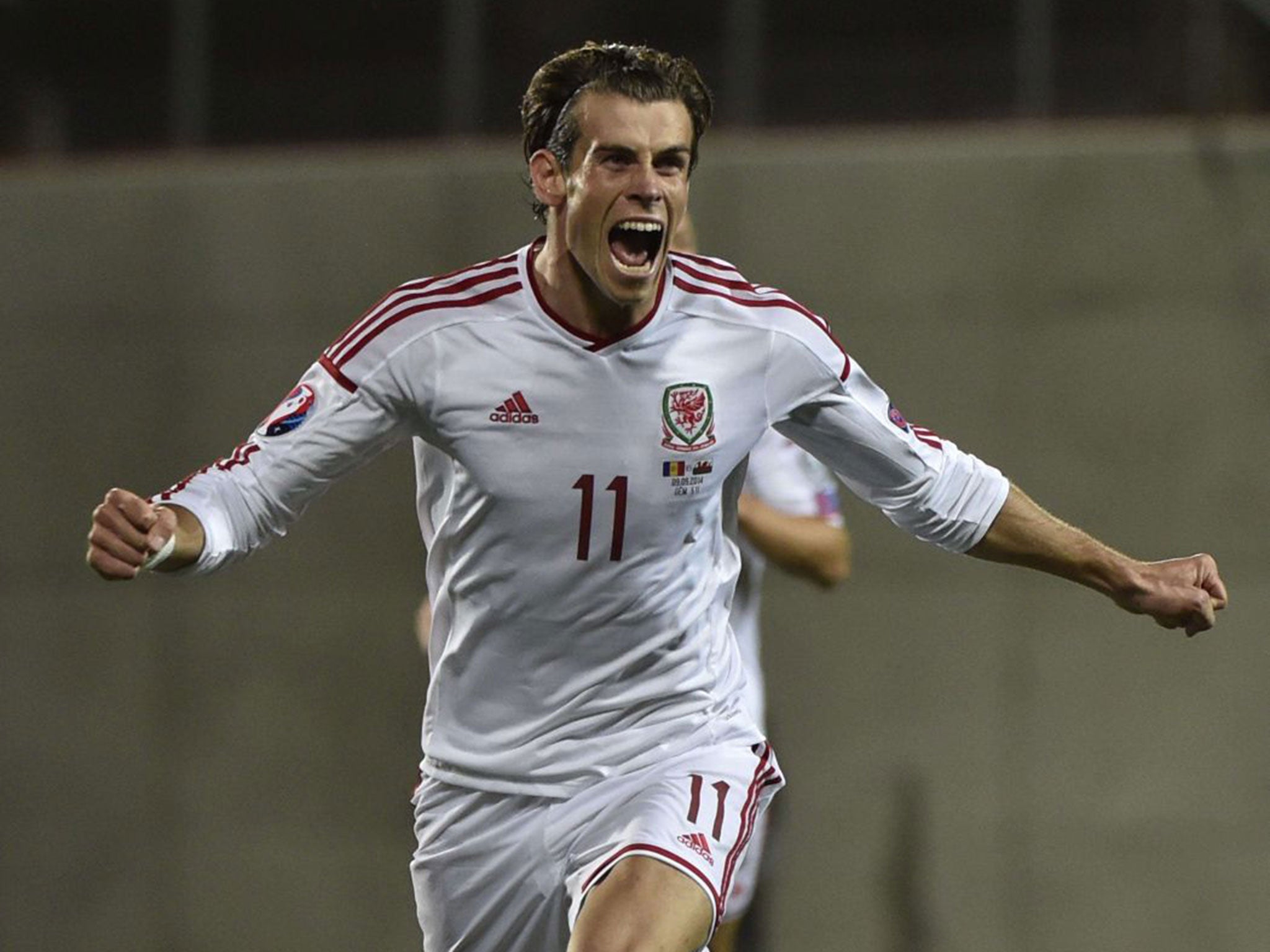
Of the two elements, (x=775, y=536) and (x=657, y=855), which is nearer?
(x=657, y=855)

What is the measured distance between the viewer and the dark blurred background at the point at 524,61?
7.41 meters

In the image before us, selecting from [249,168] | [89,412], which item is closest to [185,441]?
[89,412]

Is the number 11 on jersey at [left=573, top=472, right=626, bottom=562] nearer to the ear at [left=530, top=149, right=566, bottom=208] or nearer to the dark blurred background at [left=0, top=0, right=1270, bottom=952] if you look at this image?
the ear at [left=530, top=149, right=566, bottom=208]

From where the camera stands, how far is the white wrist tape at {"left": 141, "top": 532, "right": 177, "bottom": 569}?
120 inches

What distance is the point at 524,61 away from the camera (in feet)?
26.9

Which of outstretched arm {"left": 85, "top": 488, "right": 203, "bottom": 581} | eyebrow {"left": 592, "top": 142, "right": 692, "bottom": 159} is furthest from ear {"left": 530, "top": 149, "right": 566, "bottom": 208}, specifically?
outstretched arm {"left": 85, "top": 488, "right": 203, "bottom": 581}

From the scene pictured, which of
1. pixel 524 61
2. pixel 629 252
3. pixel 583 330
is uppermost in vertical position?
pixel 524 61

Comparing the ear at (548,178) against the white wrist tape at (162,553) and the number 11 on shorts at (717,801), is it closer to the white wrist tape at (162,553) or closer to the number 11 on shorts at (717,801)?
the white wrist tape at (162,553)

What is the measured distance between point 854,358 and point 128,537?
4163 millimetres

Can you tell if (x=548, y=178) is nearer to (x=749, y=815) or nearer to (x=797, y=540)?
(x=749, y=815)

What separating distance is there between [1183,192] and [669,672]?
14.4 feet

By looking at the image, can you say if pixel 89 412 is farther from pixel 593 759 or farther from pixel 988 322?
pixel 593 759

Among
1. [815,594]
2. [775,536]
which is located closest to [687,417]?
[775,536]

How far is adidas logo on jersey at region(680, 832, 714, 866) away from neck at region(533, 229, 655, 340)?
37.4 inches
